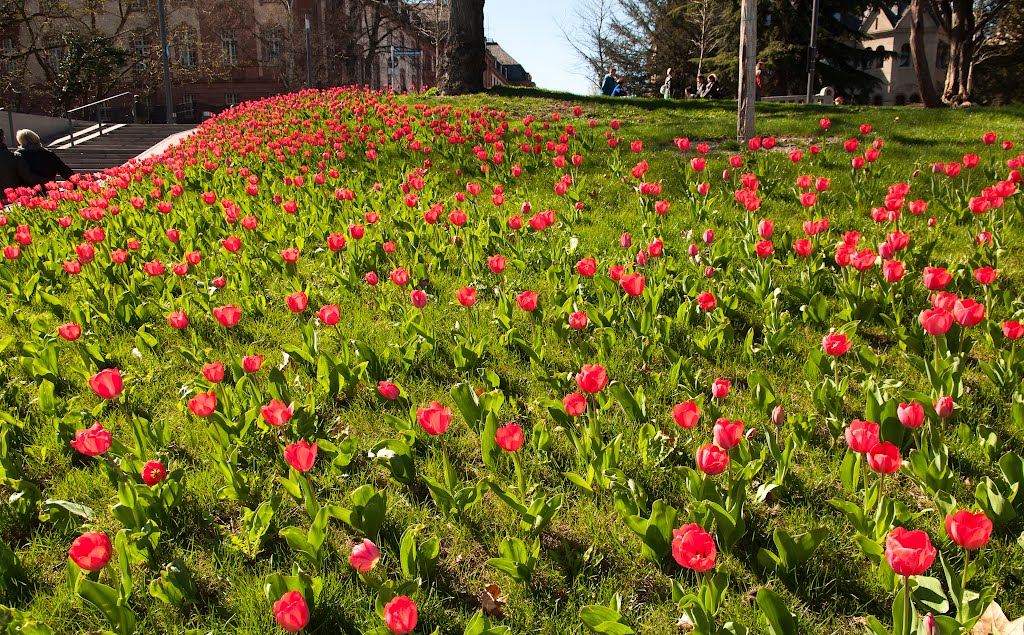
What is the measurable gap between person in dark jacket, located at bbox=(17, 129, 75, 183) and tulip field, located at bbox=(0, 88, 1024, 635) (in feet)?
20.8

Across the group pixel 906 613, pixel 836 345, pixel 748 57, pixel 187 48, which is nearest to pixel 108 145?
pixel 748 57

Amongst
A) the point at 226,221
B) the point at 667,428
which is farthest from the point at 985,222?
the point at 226,221

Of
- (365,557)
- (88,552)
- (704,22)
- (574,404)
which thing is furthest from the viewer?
(704,22)

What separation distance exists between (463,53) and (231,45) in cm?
3594

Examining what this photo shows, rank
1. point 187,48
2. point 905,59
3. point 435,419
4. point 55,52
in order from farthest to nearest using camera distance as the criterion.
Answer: point 905,59
point 187,48
point 55,52
point 435,419

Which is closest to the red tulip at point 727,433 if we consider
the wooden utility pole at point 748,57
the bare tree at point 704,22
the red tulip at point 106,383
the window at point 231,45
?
the red tulip at point 106,383

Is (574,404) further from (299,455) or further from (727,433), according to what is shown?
(299,455)

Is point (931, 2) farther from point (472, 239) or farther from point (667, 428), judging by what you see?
point (667, 428)

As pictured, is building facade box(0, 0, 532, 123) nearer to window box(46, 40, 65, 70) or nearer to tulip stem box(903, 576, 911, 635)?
window box(46, 40, 65, 70)

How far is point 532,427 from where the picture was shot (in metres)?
2.94

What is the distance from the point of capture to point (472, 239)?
16.1 feet

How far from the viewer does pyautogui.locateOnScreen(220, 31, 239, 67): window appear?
4447cm

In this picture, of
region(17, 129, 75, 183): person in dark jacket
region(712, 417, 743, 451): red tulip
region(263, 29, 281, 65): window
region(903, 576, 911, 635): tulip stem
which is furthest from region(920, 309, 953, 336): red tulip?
region(263, 29, 281, 65): window

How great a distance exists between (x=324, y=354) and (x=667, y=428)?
4.81ft
